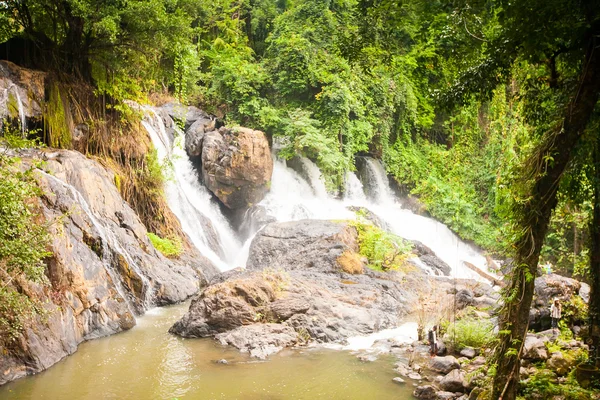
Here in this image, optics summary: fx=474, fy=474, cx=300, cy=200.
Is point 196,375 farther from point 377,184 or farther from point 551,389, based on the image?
point 377,184

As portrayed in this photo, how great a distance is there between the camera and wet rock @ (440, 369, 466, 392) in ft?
22.8

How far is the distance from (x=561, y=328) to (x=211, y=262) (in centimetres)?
1078

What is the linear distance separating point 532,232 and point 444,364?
410 cm

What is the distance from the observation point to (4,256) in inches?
242

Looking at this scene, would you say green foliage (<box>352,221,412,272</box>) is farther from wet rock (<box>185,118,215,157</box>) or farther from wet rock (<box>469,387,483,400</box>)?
wet rock (<box>469,387,483,400</box>)

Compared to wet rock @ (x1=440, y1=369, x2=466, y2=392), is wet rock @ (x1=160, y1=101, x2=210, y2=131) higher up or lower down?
higher up

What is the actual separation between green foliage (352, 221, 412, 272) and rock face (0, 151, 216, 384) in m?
5.33

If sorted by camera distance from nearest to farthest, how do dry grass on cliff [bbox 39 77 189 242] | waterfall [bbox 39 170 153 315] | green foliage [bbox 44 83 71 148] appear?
waterfall [bbox 39 170 153 315], green foliage [bbox 44 83 71 148], dry grass on cliff [bbox 39 77 189 242]

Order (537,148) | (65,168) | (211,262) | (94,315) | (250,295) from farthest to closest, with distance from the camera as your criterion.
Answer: (211,262)
(65,168)
(250,295)
(94,315)
(537,148)

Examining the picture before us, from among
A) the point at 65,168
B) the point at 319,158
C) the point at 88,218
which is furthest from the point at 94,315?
the point at 319,158

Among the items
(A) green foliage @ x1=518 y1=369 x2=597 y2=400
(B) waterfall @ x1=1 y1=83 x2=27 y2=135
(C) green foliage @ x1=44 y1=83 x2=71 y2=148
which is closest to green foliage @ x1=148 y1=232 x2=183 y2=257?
(C) green foliage @ x1=44 y1=83 x2=71 y2=148

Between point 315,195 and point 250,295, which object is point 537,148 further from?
point 315,195

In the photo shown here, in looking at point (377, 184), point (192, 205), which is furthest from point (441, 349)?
point (377, 184)

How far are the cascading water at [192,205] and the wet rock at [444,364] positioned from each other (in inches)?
369
